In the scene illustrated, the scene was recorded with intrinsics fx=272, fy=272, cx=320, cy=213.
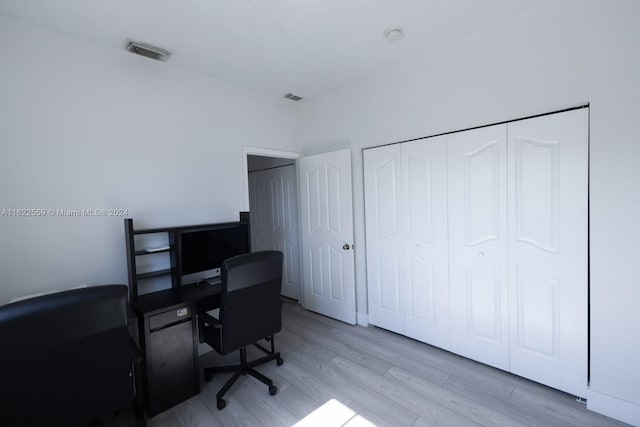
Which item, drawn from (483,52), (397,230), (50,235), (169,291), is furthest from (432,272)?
(50,235)

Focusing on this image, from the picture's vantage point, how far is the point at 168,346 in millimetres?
2043

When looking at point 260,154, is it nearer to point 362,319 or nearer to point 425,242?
point 425,242

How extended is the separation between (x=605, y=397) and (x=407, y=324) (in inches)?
57.1

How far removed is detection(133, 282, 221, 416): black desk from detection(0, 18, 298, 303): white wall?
568mm

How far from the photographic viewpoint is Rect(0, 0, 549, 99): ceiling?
1.84m

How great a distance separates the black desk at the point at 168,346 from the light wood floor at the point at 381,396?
126 millimetres

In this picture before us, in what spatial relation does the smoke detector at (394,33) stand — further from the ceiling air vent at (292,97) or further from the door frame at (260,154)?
the door frame at (260,154)

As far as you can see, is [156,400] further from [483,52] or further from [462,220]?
[483,52]

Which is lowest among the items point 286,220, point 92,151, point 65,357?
point 65,357

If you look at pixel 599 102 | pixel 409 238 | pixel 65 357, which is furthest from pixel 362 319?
pixel 599 102

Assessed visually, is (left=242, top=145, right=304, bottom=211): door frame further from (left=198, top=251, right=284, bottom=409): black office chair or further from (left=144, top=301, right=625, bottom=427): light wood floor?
(left=144, top=301, right=625, bottom=427): light wood floor

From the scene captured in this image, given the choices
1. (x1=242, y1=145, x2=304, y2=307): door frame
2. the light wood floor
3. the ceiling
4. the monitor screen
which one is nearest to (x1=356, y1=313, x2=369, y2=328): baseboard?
the light wood floor

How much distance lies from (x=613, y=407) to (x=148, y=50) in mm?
4334

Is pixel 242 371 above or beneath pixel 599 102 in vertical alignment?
beneath
